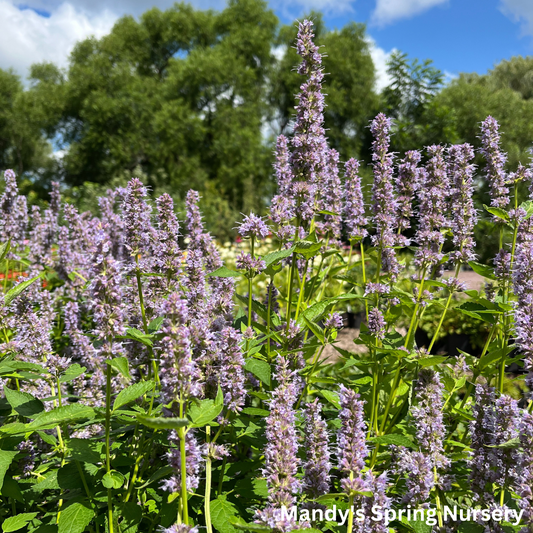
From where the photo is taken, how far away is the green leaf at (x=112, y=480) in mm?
1816

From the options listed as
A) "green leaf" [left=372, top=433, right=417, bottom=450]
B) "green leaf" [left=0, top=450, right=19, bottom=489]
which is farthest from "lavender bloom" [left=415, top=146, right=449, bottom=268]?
"green leaf" [left=0, top=450, right=19, bottom=489]

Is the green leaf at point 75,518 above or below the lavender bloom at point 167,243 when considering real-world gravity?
below

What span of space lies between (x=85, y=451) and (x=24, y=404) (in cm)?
42

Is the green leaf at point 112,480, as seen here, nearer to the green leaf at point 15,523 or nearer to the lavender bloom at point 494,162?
the green leaf at point 15,523

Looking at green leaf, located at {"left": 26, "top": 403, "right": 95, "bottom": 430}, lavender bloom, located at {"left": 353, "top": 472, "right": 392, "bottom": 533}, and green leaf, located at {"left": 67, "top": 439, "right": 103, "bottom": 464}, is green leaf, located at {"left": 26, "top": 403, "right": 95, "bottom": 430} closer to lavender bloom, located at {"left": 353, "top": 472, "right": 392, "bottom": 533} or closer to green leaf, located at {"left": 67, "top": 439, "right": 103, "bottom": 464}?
green leaf, located at {"left": 67, "top": 439, "right": 103, "bottom": 464}

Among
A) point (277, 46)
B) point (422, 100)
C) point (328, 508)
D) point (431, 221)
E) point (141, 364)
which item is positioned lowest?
point (328, 508)

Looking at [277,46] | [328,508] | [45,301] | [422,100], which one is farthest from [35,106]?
[328,508]

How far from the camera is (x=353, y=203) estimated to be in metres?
3.45

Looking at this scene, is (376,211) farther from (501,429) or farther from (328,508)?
(328,508)

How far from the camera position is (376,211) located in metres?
3.00

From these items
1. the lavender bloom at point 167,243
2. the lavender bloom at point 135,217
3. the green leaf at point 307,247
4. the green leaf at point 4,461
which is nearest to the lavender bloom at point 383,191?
the green leaf at point 307,247

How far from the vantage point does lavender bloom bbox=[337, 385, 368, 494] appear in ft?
5.71

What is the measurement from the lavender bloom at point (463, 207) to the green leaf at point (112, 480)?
2367 millimetres

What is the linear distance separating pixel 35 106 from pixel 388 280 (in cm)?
3728
